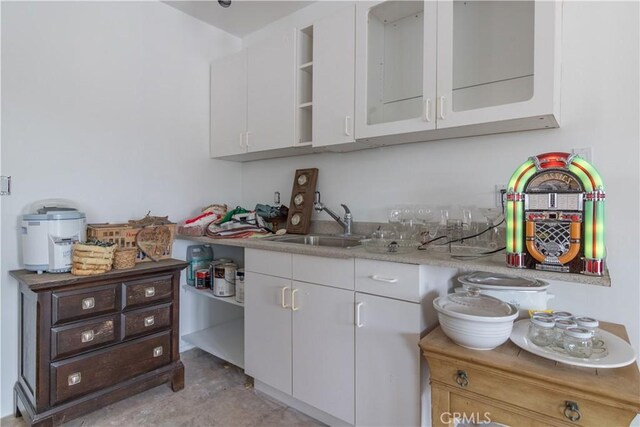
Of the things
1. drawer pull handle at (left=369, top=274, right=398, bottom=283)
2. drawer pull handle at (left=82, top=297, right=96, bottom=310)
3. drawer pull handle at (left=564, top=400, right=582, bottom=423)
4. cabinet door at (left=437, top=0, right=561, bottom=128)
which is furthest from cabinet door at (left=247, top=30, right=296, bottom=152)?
drawer pull handle at (left=564, top=400, right=582, bottom=423)

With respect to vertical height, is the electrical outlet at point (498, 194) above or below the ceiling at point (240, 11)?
below

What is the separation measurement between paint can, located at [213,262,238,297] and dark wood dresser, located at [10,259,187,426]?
1.00ft

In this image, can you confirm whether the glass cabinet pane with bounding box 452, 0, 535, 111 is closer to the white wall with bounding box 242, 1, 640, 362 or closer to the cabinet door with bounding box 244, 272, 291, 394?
the white wall with bounding box 242, 1, 640, 362

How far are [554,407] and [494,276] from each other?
617 millimetres

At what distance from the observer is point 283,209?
2443mm

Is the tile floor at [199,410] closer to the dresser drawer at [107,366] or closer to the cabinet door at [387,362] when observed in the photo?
the dresser drawer at [107,366]

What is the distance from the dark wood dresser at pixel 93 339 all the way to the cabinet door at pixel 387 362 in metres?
1.16

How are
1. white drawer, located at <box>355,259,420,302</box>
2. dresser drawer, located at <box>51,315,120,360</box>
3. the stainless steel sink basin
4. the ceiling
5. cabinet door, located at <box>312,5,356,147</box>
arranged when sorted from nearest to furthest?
white drawer, located at <box>355,259,420,302</box> → dresser drawer, located at <box>51,315,120,360</box> → cabinet door, located at <box>312,5,356,147</box> → the stainless steel sink basin → the ceiling

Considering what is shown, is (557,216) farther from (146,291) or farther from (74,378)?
(74,378)

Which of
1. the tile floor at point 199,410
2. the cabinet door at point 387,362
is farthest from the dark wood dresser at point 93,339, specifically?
the cabinet door at point 387,362

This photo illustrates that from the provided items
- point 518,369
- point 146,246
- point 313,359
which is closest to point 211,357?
point 146,246

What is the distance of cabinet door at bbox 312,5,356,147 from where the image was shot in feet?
6.00

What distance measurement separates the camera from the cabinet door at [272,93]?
214cm

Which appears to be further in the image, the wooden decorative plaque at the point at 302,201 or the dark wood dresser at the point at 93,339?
the wooden decorative plaque at the point at 302,201
